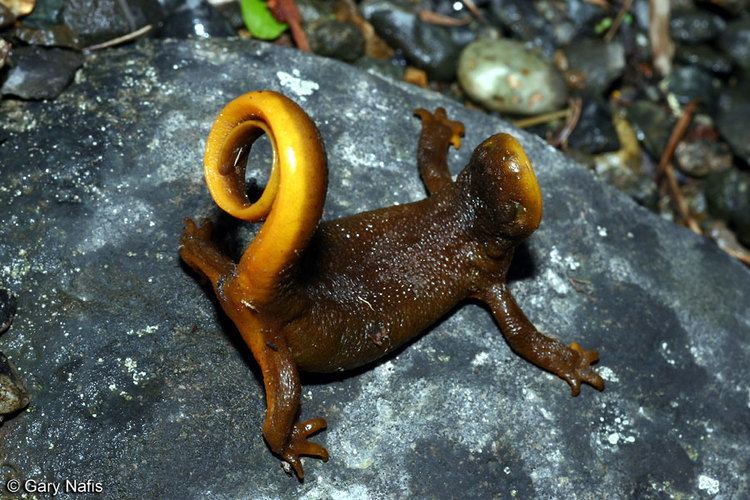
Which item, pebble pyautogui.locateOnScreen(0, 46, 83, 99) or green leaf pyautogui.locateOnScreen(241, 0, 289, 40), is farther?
green leaf pyautogui.locateOnScreen(241, 0, 289, 40)

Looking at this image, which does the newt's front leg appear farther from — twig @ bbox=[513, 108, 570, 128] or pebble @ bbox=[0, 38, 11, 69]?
pebble @ bbox=[0, 38, 11, 69]

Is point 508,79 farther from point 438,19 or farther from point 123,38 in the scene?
point 123,38

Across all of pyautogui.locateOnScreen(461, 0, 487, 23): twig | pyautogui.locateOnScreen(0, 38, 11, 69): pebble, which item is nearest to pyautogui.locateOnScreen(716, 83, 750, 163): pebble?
pyautogui.locateOnScreen(461, 0, 487, 23): twig

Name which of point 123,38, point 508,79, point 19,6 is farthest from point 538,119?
point 19,6

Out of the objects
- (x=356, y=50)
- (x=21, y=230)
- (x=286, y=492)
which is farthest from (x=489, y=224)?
(x=356, y=50)

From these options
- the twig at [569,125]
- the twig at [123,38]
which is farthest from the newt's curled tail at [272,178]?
the twig at [569,125]

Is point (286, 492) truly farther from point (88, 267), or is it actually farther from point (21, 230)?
point (21, 230)
